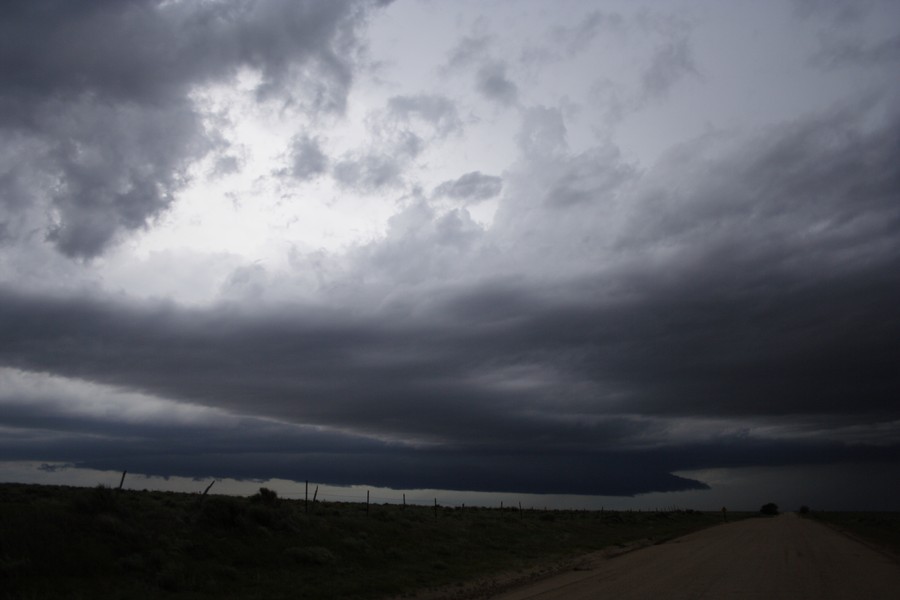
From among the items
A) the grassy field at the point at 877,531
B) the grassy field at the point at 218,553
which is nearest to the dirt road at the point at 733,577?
the grassy field at the point at 218,553

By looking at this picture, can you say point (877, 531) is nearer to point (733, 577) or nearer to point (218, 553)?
point (733, 577)

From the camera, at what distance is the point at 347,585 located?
81.4 feet

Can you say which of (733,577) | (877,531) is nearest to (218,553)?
(733,577)

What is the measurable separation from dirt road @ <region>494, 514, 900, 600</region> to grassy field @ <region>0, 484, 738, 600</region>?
5259 mm

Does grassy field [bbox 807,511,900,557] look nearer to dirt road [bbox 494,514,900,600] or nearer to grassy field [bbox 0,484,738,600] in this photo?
dirt road [bbox 494,514,900,600]

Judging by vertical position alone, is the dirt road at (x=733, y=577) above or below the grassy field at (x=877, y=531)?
below

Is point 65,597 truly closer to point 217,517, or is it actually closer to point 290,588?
point 290,588

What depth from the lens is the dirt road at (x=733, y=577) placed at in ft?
69.6

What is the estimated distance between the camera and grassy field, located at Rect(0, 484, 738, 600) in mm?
20578

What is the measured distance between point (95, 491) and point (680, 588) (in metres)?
21.8

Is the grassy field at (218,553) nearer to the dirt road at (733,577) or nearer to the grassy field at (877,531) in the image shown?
the dirt road at (733,577)

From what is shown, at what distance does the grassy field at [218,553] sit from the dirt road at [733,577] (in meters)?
5.26

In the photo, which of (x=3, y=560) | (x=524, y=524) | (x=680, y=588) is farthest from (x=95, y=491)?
(x=524, y=524)

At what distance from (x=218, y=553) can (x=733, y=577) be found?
19542 millimetres
